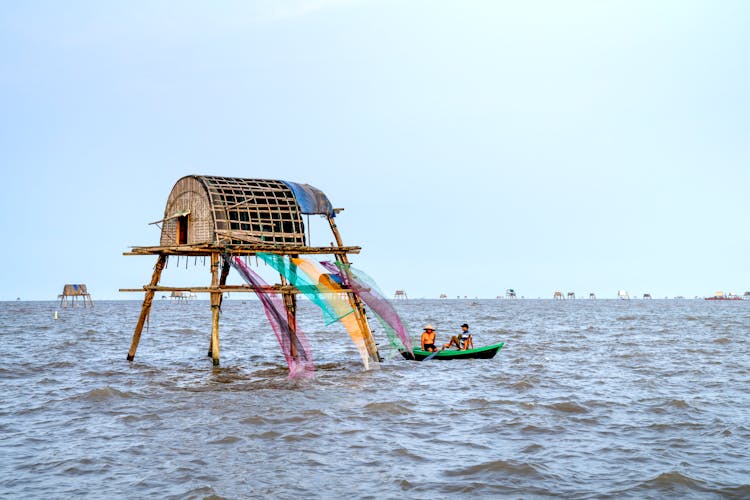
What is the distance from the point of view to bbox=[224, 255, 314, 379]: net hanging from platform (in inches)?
846

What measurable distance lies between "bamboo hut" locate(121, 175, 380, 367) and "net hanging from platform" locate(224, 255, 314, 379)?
0.97 ft

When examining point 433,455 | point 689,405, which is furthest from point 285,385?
point 689,405

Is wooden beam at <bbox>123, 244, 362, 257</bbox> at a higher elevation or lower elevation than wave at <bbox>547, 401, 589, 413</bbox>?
higher

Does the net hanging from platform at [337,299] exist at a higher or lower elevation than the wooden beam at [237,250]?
lower

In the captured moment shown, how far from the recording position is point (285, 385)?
68.0 ft

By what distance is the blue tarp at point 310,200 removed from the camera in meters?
25.8

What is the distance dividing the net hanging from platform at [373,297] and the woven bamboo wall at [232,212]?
72.6 inches

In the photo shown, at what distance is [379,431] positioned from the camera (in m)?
14.4

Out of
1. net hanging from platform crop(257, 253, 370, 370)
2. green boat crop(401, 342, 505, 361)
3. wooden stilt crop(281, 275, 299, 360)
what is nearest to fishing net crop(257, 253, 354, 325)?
net hanging from platform crop(257, 253, 370, 370)

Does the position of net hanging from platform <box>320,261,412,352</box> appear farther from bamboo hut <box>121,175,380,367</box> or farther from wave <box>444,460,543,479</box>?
wave <box>444,460,543,479</box>

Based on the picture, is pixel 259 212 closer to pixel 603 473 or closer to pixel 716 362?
pixel 603 473

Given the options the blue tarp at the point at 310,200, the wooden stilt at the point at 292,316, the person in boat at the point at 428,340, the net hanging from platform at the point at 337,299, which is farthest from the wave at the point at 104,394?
the person in boat at the point at 428,340

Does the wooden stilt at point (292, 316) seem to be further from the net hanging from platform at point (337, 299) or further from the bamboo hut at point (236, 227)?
the net hanging from platform at point (337, 299)

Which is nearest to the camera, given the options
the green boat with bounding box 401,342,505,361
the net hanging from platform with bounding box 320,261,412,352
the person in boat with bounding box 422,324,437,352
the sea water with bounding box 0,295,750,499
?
the sea water with bounding box 0,295,750,499
